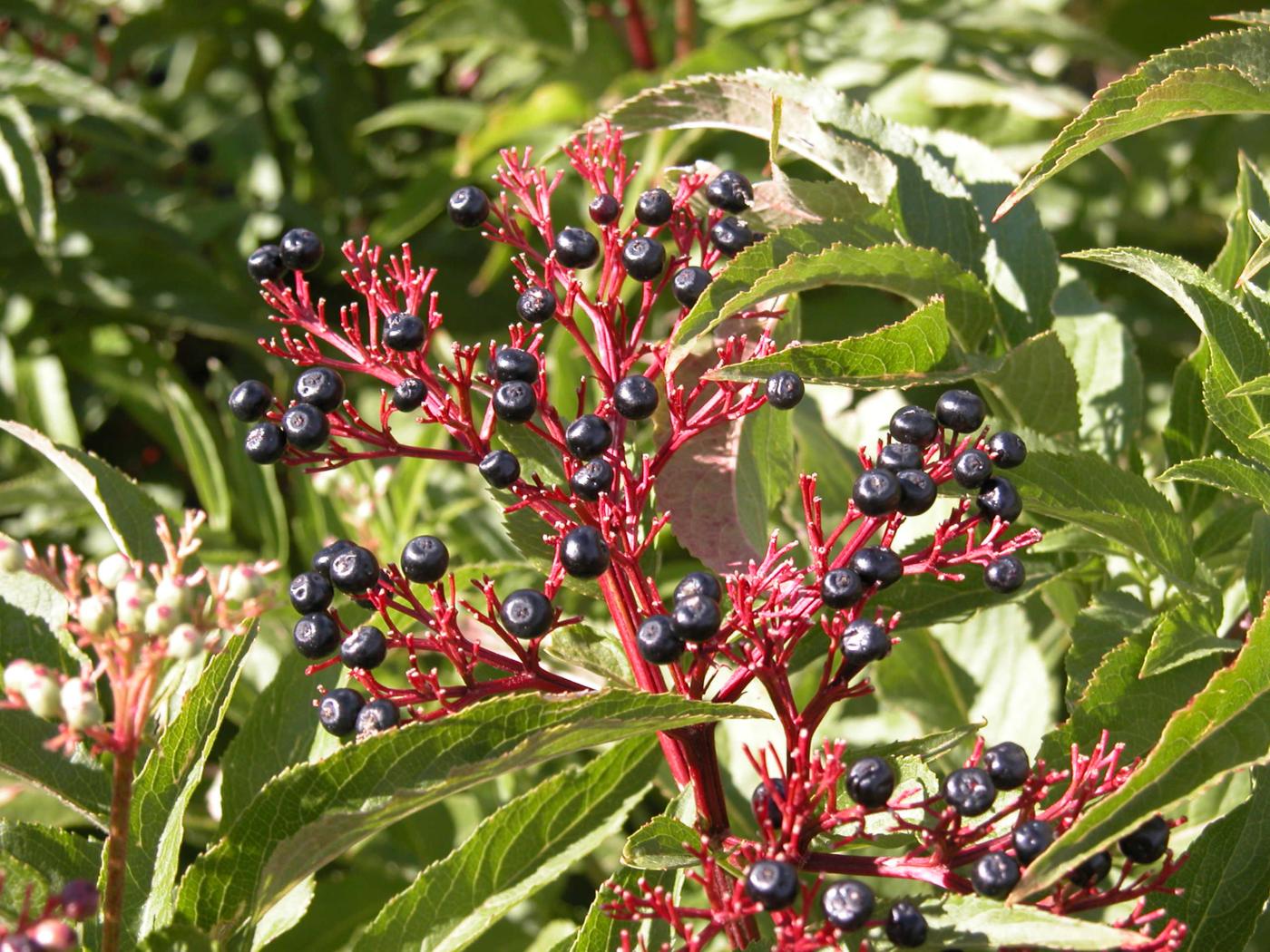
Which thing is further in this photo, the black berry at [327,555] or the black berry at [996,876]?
the black berry at [327,555]

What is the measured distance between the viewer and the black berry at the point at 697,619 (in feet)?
4.84

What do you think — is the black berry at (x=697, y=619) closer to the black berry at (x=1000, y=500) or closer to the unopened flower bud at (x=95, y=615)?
the black berry at (x=1000, y=500)

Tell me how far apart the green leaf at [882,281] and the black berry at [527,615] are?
0.36 meters

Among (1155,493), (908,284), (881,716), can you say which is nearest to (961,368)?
(908,284)

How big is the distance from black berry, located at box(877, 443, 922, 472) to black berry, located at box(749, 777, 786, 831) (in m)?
0.39

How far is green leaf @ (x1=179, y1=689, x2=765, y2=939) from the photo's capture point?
138 centimetres

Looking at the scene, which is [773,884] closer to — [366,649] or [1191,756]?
[1191,756]

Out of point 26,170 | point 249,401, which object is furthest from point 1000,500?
point 26,170

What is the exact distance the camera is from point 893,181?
6.52 ft

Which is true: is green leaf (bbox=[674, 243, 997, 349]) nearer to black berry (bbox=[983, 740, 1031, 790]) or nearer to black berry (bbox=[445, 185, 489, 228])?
black berry (bbox=[445, 185, 489, 228])

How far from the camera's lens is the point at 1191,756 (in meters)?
1.36

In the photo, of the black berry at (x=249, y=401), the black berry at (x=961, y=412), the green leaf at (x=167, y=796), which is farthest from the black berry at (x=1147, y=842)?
the black berry at (x=249, y=401)

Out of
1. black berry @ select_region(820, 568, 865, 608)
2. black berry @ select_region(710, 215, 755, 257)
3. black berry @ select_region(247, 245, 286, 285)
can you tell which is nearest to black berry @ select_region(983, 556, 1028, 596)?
black berry @ select_region(820, 568, 865, 608)

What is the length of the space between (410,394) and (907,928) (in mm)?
878
